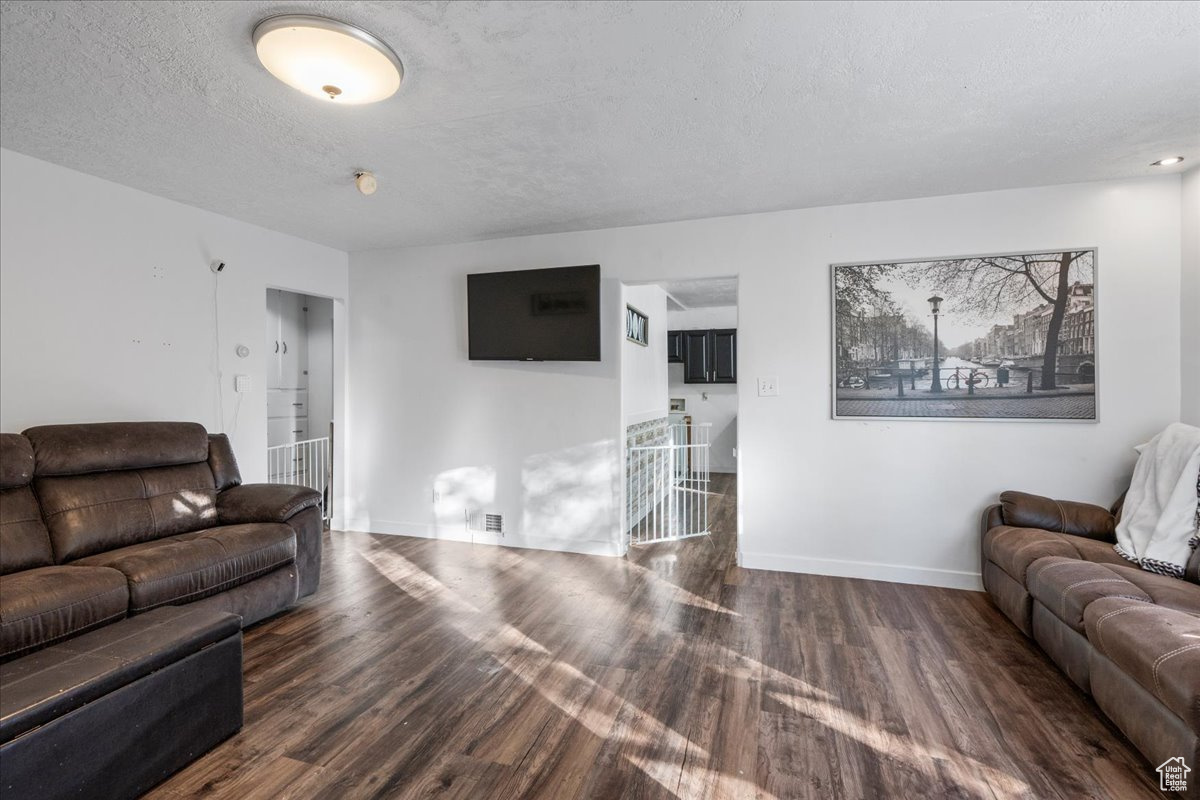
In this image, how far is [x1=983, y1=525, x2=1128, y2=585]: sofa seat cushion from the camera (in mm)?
2607

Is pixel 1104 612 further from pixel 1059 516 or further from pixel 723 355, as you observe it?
pixel 723 355

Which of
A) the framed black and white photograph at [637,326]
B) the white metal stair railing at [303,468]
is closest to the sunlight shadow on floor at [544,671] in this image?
the white metal stair railing at [303,468]

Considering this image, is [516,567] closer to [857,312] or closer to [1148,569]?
[857,312]

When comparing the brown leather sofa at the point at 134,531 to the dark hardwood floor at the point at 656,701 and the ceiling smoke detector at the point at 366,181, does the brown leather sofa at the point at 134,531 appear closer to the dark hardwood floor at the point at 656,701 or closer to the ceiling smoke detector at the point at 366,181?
the dark hardwood floor at the point at 656,701

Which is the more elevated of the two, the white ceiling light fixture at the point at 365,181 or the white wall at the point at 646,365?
the white ceiling light fixture at the point at 365,181

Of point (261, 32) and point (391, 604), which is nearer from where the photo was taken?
point (261, 32)

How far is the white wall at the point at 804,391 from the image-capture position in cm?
318

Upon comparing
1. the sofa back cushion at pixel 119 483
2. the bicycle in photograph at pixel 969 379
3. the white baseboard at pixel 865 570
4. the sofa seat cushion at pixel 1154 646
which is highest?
the bicycle in photograph at pixel 969 379

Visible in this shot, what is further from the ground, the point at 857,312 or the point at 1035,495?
the point at 857,312

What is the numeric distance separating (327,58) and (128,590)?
7.61 feet

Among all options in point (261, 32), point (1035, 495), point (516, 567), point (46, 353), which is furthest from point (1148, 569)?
point (46, 353)

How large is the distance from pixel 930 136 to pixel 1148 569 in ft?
7.43

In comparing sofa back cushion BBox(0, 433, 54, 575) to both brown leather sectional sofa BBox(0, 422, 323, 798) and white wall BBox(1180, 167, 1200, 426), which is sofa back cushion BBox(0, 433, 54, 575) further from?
white wall BBox(1180, 167, 1200, 426)

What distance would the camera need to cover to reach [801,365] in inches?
148
